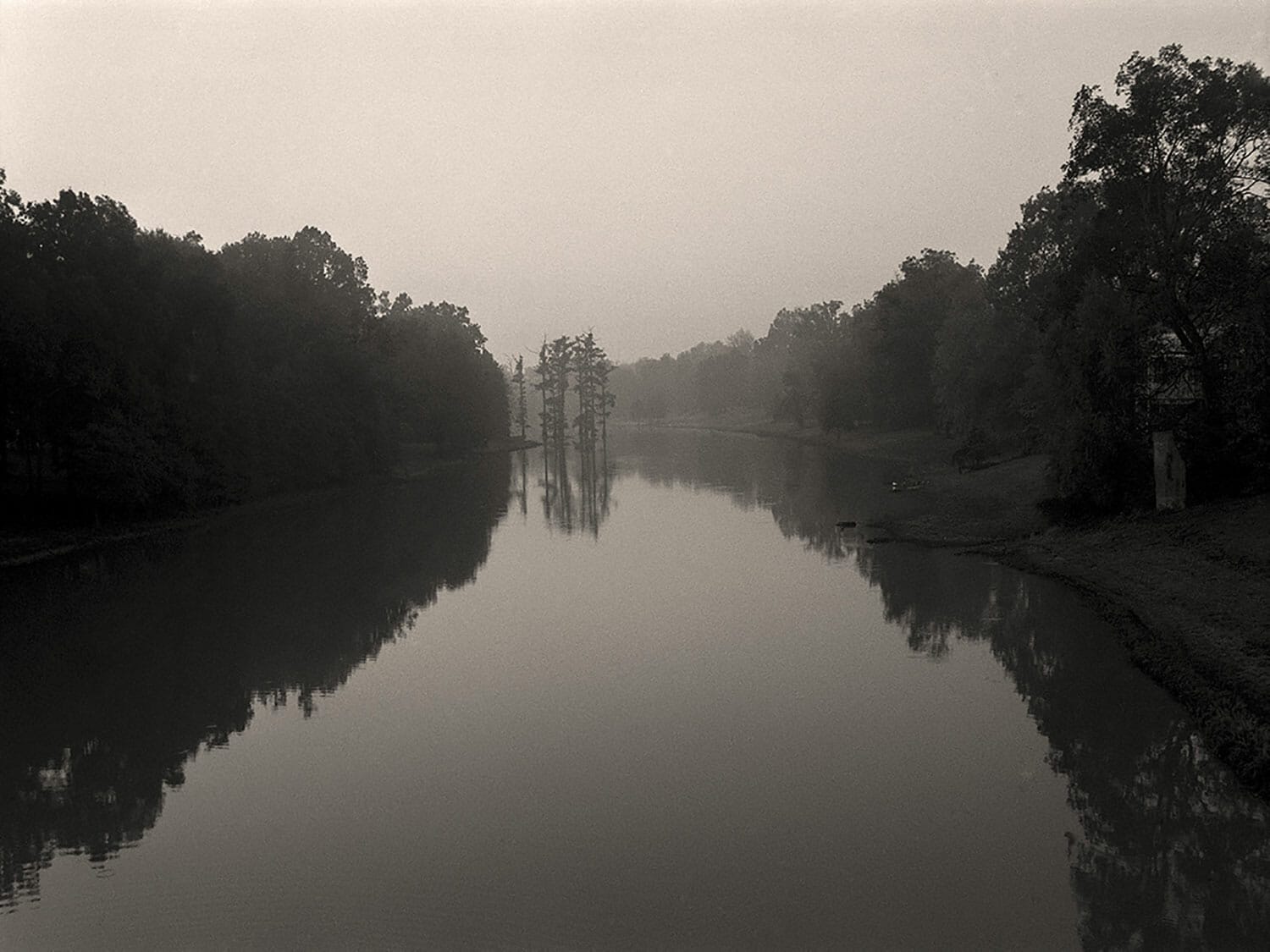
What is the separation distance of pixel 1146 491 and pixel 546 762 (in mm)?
19712

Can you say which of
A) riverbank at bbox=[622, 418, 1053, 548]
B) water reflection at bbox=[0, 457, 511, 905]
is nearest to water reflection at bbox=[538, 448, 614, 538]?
water reflection at bbox=[0, 457, 511, 905]

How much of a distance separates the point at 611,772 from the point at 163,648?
12155 mm

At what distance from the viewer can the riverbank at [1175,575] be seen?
1345 centimetres

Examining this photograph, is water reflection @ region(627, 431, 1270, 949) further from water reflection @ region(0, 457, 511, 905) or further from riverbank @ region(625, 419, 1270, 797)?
water reflection @ region(0, 457, 511, 905)

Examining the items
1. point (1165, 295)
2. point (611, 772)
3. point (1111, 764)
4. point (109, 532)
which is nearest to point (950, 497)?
point (1165, 295)

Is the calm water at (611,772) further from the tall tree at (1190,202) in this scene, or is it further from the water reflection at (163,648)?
the tall tree at (1190,202)

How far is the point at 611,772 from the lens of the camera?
41.3 ft

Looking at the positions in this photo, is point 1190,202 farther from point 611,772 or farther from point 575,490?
point 575,490

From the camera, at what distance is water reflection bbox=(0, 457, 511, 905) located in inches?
491

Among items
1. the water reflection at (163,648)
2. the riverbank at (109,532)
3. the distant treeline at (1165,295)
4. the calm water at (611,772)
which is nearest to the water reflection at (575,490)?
the water reflection at (163,648)

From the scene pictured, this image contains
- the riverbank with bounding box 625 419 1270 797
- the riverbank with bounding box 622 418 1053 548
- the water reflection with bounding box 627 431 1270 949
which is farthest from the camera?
the riverbank with bounding box 622 418 1053 548

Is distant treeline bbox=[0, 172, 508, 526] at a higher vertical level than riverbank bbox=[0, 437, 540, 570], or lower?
higher

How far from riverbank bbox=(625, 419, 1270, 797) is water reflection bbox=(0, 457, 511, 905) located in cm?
1337

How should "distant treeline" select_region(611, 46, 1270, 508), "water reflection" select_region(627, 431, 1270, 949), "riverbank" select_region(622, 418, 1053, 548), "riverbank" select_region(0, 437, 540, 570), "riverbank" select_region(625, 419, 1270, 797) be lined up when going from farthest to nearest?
1. "riverbank" select_region(0, 437, 540, 570)
2. "riverbank" select_region(622, 418, 1053, 548)
3. "distant treeline" select_region(611, 46, 1270, 508)
4. "riverbank" select_region(625, 419, 1270, 797)
5. "water reflection" select_region(627, 431, 1270, 949)
